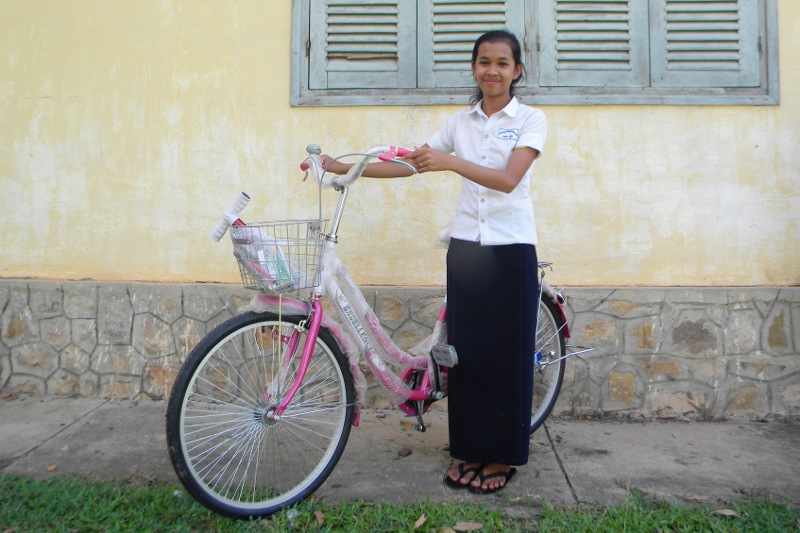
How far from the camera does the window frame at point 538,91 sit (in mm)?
3818

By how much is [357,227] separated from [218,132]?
1067 millimetres

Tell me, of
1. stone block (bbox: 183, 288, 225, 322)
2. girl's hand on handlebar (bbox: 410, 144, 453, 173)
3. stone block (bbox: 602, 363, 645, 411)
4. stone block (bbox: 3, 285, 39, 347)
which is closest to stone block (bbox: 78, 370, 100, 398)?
stone block (bbox: 3, 285, 39, 347)

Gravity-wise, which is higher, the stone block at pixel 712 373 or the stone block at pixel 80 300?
the stone block at pixel 80 300

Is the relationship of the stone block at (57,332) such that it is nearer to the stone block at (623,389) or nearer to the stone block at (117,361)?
the stone block at (117,361)

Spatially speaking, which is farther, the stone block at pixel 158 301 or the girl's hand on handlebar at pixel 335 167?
the stone block at pixel 158 301

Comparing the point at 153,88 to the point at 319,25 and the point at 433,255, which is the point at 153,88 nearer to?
the point at 319,25

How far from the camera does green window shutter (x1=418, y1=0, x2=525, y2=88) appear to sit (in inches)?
154

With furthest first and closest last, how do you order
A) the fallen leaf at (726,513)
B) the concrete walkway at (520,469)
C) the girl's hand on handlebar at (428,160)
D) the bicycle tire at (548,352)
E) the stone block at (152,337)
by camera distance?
the stone block at (152,337), the bicycle tire at (548,352), the concrete walkway at (520,469), the fallen leaf at (726,513), the girl's hand on handlebar at (428,160)

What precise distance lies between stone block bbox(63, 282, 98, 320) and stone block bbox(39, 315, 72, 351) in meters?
0.08

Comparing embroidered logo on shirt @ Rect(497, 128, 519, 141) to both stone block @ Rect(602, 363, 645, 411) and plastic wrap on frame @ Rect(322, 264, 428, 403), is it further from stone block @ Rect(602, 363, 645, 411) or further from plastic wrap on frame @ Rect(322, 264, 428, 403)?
stone block @ Rect(602, 363, 645, 411)

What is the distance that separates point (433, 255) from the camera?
3898 millimetres

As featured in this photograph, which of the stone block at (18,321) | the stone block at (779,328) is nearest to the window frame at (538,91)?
the stone block at (779,328)

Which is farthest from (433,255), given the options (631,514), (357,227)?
(631,514)

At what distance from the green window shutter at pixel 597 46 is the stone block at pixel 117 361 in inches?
120
